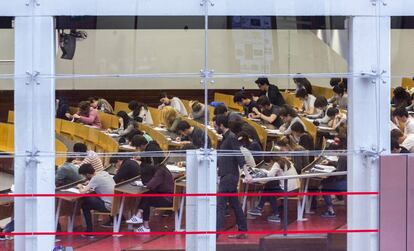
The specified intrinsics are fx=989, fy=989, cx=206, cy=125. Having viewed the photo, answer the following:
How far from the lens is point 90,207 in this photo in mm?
8320

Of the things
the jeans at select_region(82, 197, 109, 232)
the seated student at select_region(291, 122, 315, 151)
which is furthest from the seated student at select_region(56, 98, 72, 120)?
the seated student at select_region(291, 122, 315, 151)

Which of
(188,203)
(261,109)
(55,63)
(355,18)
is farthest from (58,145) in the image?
(355,18)

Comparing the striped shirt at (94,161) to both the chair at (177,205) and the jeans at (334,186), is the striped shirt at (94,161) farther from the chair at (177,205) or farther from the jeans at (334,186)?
the jeans at (334,186)

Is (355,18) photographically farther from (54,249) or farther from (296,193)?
(54,249)

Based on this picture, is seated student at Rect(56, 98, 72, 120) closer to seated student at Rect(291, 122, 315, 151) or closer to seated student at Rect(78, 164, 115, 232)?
seated student at Rect(78, 164, 115, 232)

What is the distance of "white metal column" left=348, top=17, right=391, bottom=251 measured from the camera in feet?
26.5

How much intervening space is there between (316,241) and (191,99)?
1612 mm

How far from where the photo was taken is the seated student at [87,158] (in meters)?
8.14

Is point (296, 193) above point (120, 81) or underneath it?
underneath

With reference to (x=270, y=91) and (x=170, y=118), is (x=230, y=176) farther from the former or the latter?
(x=270, y=91)

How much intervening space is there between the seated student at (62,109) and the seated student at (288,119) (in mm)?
1800

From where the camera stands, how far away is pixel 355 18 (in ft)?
26.4

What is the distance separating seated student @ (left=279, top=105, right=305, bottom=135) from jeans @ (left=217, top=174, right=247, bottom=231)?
0.62 m

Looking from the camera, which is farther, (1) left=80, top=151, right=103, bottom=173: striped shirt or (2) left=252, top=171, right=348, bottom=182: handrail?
(2) left=252, top=171, right=348, bottom=182: handrail
